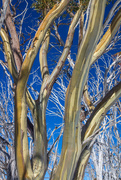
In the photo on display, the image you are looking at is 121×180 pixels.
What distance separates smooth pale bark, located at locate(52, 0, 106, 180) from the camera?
1.42 m

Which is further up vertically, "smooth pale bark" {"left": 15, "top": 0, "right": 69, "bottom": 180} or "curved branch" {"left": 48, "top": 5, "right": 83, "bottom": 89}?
"curved branch" {"left": 48, "top": 5, "right": 83, "bottom": 89}

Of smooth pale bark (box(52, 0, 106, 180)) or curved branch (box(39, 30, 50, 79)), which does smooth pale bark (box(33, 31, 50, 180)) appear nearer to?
curved branch (box(39, 30, 50, 79))

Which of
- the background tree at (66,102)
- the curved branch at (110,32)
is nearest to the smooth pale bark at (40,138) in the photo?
the background tree at (66,102)

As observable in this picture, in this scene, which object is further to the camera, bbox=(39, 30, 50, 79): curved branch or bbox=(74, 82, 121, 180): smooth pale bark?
bbox=(39, 30, 50, 79): curved branch

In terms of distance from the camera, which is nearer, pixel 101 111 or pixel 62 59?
pixel 101 111

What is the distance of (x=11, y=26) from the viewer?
2701mm

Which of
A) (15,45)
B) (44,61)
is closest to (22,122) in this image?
(44,61)

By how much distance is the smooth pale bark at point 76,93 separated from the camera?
1.42 meters

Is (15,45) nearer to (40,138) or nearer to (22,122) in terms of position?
(22,122)

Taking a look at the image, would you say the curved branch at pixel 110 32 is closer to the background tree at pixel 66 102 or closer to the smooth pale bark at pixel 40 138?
the background tree at pixel 66 102

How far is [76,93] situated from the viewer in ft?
5.06

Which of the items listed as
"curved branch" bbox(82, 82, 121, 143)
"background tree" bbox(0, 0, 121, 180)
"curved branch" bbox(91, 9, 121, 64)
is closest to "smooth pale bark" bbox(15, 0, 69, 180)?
"background tree" bbox(0, 0, 121, 180)

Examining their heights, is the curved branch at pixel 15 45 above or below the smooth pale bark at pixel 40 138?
above

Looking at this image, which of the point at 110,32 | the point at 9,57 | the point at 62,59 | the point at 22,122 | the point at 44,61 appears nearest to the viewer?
the point at 22,122
